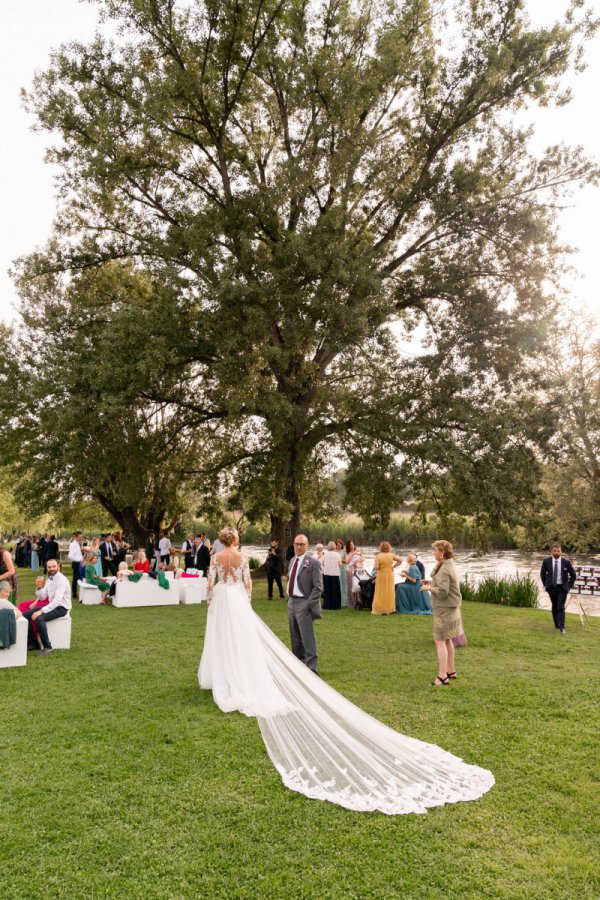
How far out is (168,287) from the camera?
61.9ft

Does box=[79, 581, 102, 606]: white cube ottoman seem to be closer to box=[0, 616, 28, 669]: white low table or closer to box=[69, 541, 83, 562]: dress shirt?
box=[69, 541, 83, 562]: dress shirt

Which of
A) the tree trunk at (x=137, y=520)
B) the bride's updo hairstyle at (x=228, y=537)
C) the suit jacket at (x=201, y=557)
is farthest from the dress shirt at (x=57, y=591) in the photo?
the tree trunk at (x=137, y=520)

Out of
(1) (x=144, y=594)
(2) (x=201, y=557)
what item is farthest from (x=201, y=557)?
(1) (x=144, y=594)

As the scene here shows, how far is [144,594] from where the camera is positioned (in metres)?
16.5

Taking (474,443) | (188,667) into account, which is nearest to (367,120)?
(474,443)

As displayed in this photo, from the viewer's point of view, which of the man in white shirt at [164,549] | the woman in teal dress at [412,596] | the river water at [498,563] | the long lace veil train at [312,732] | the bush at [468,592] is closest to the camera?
the long lace veil train at [312,732]

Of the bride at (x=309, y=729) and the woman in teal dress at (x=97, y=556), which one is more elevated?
the woman in teal dress at (x=97, y=556)

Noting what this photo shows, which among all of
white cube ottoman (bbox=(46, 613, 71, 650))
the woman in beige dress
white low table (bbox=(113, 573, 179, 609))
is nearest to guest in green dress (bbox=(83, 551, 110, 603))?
white low table (bbox=(113, 573, 179, 609))

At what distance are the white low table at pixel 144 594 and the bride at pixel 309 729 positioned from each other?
8.63 metres

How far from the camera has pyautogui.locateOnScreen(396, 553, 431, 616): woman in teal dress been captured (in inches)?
620

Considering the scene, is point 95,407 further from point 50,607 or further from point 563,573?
point 563,573

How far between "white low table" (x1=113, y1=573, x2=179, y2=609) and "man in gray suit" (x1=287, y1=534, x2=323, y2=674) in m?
8.55

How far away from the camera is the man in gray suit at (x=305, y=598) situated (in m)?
8.63

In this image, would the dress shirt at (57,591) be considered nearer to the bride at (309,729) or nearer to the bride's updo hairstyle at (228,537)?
the bride at (309,729)
